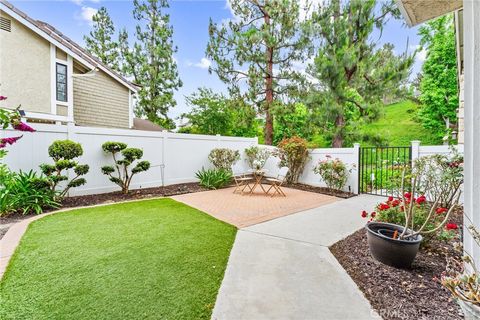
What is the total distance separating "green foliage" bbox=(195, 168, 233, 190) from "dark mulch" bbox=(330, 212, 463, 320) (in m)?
5.56

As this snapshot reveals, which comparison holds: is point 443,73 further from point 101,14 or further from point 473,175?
point 101,14

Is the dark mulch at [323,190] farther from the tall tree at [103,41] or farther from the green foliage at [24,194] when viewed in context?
the tall tree at [103,41]

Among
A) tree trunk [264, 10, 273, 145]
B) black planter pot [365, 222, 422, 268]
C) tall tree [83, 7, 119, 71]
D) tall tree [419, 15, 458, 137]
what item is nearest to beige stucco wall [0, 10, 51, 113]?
tree trunk [264, 10, 273, 145]

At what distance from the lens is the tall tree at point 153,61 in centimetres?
1627

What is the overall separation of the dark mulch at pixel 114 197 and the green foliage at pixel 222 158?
1.25m

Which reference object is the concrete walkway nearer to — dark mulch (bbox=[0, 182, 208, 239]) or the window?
dark mulch (bbox=[0, 182, 208, 239])

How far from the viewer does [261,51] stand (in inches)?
470

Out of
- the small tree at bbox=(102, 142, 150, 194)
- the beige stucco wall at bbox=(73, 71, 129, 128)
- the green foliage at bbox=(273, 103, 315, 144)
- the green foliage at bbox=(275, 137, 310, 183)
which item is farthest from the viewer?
the green foliage at bbox=(273, 103, 315, 144)

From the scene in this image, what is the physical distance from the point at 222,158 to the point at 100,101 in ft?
19.4

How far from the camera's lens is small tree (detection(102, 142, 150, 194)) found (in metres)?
6.58

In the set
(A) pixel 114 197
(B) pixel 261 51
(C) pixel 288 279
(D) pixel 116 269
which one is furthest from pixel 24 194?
(B) pixel 261 51

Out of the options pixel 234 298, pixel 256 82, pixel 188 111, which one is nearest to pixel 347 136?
pixel 256 82

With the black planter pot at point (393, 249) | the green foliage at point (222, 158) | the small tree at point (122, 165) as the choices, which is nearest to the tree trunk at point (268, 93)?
the green foliage at point (222, 158)

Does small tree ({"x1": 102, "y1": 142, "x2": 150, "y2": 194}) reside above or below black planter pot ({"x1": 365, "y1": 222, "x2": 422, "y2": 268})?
above
